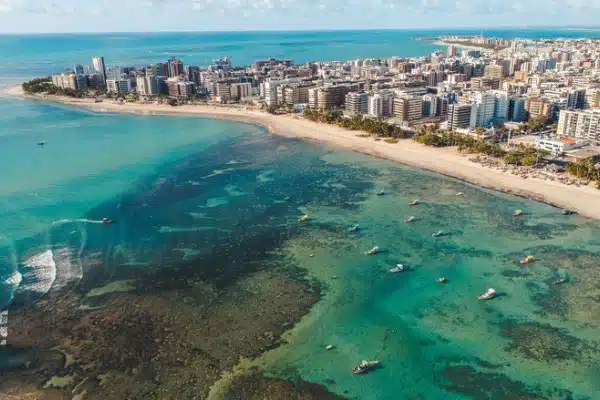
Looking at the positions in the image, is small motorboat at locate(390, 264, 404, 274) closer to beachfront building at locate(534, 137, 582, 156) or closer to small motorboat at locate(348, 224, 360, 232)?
small motorboat at locate(348, 224, 360, 232)

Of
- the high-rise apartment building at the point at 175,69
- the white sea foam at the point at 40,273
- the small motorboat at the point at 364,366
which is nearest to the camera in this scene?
the small motorboat at the point at 364,366

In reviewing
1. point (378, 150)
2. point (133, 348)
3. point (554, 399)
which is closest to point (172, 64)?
point (378, 150)

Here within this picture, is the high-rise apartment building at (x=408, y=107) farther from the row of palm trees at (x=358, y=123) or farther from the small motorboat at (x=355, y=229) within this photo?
the small motorboat at (x=355, y=229)

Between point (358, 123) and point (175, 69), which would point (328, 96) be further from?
point (175, 69)

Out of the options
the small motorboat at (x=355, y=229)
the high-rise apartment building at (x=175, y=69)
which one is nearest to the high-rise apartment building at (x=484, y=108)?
the small motorboat at (x=355, y=229)

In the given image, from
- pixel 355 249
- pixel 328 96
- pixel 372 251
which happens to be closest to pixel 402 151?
pixel 355 249

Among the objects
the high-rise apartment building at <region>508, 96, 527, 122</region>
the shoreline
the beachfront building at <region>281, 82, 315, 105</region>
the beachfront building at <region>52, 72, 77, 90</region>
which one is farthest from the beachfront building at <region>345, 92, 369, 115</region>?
the beachfront building at <region>52, 72, 77, 90</region>
